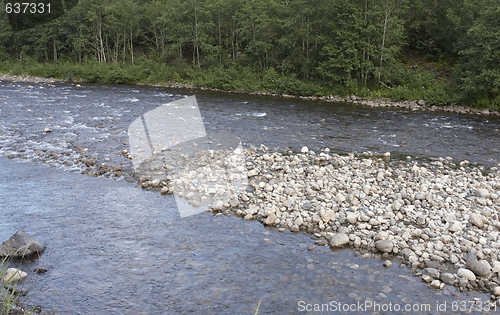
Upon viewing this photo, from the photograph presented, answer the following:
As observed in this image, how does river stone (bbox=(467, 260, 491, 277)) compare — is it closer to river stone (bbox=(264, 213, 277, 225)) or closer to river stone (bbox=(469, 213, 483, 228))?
river stone (bbox=(469, 213, 483, 228))

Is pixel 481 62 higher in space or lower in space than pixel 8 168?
higher

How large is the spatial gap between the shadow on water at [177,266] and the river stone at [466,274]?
1.24 ft

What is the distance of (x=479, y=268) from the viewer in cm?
731

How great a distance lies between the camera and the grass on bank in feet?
82.9

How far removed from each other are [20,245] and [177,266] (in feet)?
9.17

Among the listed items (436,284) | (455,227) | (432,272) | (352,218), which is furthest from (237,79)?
(436,284)

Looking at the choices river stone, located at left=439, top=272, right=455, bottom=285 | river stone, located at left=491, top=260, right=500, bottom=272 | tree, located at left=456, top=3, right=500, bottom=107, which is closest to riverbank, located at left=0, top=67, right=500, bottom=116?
tree, located at left=456, top=3, right=500, bottom=107

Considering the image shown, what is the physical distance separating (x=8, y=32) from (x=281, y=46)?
29.7 m

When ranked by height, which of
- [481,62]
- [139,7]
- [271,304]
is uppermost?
[139,7]

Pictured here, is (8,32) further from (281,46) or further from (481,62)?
(481,62)

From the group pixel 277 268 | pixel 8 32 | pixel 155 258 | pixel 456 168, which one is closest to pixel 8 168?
pixel 155 258

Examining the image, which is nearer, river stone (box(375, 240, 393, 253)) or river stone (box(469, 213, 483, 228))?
river stone (box(375, 240, 393, 253))

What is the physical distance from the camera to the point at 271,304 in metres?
6.71

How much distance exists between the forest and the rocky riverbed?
43.1 ft
